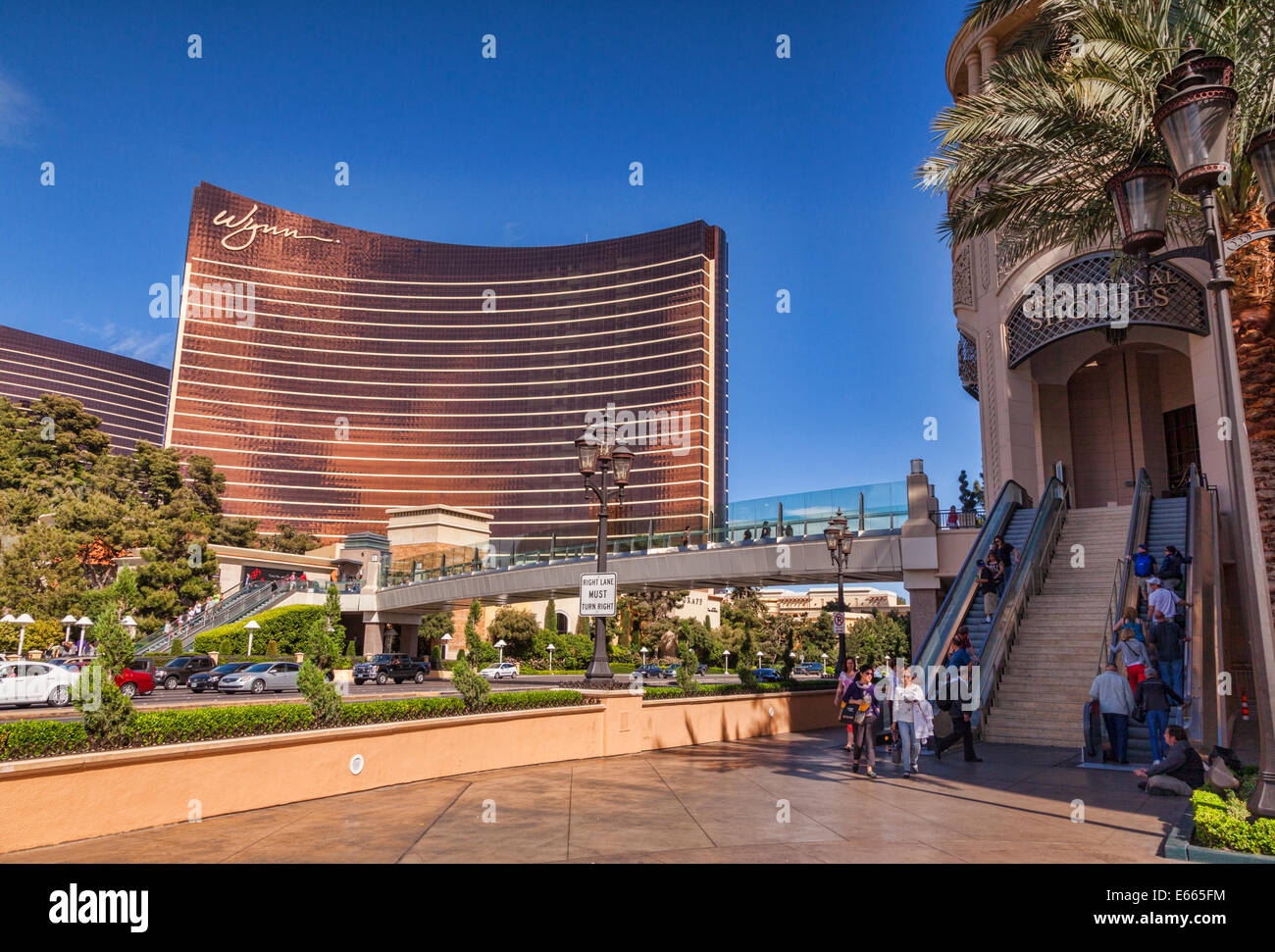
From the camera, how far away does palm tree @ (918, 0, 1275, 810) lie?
31.9 ft

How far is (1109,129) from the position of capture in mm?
11828

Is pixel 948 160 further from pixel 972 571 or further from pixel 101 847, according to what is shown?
pixel 101 847

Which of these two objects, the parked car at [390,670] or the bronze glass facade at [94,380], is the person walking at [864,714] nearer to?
A: the parked car at [390,670]

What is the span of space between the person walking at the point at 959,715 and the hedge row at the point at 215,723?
7.02 meters

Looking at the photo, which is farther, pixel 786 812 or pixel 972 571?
pixel 972 571

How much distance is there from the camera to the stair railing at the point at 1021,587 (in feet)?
53.0

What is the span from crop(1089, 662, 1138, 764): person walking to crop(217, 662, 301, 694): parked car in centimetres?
2607

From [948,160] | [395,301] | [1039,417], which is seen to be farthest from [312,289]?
[948,160]

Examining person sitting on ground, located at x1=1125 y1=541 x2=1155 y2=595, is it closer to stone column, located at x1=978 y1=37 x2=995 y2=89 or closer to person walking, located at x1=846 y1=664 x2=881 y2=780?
person walking, located at x1=846 y1=664 x2=881 y2=780

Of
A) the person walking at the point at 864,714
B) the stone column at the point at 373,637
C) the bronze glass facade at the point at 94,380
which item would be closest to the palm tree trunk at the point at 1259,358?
the person walking at the point at 864,714

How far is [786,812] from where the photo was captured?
8797mm

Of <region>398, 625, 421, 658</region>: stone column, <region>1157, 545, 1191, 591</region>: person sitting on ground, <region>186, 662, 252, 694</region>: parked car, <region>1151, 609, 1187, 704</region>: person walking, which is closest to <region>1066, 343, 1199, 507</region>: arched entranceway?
<region>1157, 545, 1191, 591</region>: person sitting on ground

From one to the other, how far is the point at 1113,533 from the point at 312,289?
129m
